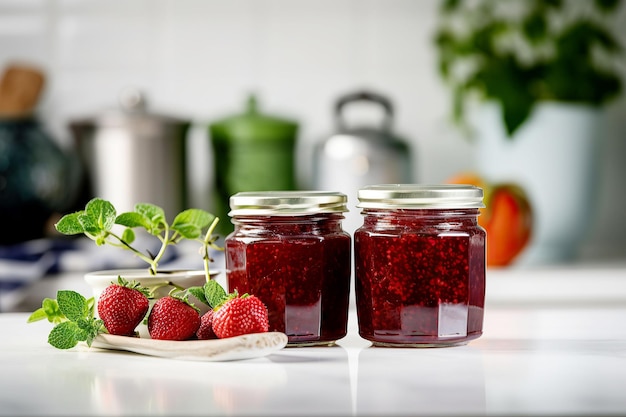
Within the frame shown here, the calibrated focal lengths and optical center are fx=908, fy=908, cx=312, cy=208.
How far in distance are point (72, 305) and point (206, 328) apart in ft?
0.39

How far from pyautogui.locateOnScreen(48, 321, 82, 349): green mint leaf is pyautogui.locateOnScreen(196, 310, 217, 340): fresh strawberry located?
107 millimetres

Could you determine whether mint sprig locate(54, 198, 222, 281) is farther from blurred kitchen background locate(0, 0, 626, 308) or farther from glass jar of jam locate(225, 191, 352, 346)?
blurred kitchen background locate(0, 0, 626, 308)

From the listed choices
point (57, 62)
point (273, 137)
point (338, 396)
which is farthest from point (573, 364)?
point (57, 62)

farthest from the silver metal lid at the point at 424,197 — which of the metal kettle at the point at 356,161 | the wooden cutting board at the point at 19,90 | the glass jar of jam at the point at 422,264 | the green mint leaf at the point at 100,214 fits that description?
the wooden cutting board at the point at 19,90

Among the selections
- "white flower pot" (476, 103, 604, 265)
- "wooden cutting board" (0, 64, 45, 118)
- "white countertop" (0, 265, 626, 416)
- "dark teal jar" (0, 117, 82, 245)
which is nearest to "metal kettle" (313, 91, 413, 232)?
"white flower pot" (476, 103, 604, 265)

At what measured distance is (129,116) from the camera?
209 centimetres

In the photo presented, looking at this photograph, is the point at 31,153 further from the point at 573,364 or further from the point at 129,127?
the point at 573,364

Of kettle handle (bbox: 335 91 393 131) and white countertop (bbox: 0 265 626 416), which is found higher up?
kettle handle (bbox: 335 91 393 131)

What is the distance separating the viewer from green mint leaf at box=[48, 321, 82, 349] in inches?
31.6

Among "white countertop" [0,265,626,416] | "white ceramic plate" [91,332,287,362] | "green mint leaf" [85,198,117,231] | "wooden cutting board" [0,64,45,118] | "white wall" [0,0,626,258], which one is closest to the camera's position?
"white countertop" [0,265,626,416]

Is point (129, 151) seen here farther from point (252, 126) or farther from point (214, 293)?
point (214, 293)

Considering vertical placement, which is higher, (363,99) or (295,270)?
(363,99)

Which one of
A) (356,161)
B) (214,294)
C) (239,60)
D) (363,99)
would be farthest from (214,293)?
(239,60)

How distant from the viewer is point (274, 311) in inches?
31.9
